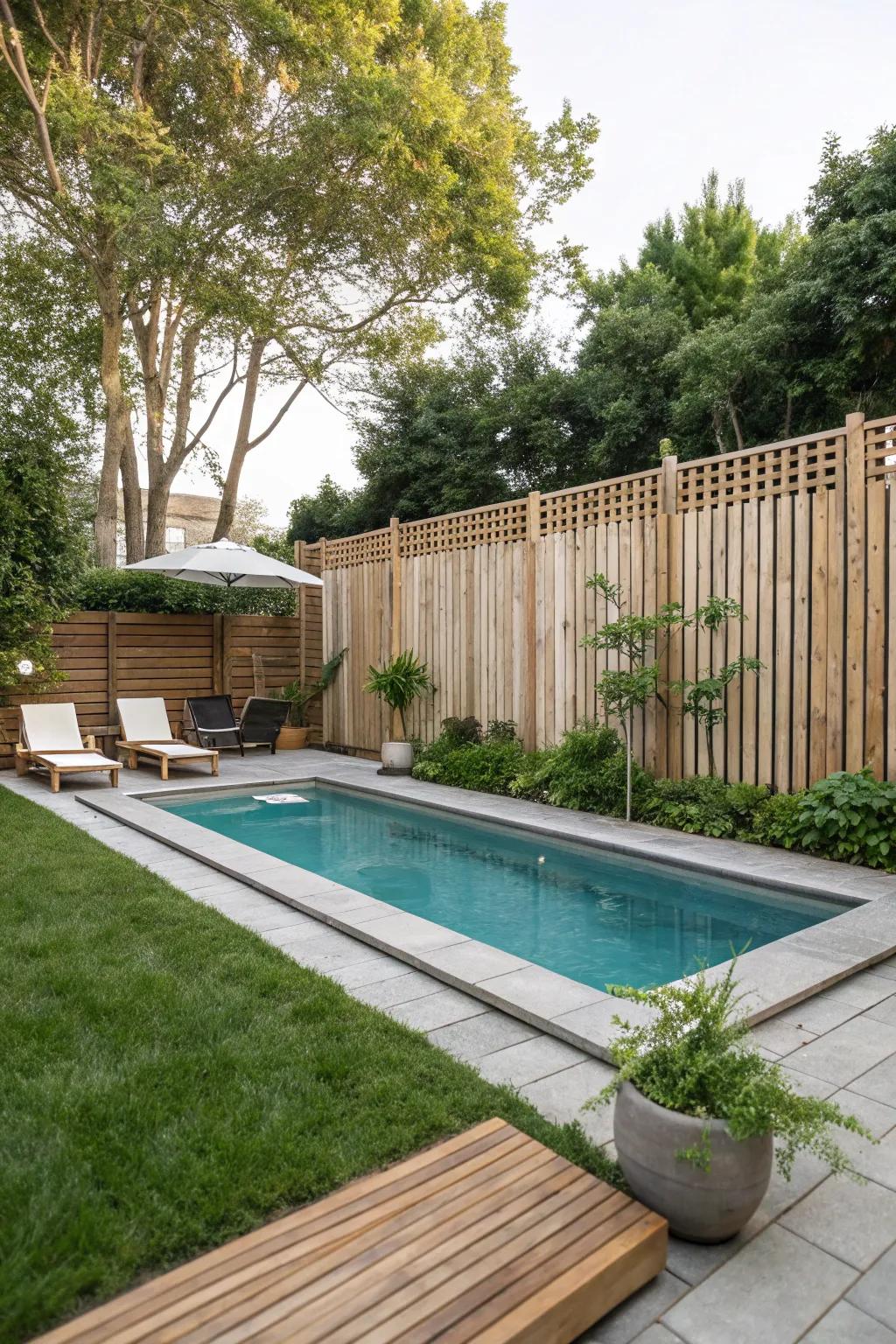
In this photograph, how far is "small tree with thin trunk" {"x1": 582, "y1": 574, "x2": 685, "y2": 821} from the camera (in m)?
5.98

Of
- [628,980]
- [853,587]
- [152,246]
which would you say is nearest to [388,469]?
[152,246]

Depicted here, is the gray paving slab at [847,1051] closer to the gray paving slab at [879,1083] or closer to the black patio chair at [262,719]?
the gray paving slab at [879,1083]

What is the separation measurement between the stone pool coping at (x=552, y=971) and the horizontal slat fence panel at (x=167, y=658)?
110 inches

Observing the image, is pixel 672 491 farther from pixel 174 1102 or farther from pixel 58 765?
pixel 58 765

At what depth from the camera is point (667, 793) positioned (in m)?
6.07

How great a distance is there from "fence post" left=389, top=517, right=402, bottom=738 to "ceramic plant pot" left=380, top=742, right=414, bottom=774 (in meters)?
0.67

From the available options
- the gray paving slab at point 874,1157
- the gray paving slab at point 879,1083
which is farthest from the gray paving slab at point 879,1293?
the gray paving slab at point 879,1083

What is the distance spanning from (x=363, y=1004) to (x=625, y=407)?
1279 centimetres

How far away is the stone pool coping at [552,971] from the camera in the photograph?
2834mm

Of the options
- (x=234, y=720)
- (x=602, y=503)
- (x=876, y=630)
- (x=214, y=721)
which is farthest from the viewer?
(x=234, y=720)

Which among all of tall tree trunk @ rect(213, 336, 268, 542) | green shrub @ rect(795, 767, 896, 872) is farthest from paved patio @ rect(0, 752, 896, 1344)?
tall tree trunk @ rect(213, 336, 268, 542)

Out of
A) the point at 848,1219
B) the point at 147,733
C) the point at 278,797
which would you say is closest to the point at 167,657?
the point at 147,733

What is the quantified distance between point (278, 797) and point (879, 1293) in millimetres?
6443

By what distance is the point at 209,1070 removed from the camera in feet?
7.38
